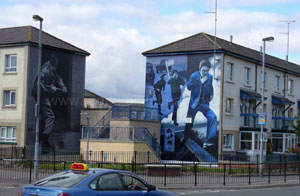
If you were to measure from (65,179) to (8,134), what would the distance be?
28881 millimetres

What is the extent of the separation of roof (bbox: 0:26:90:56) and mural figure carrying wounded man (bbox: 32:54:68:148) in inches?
53.1

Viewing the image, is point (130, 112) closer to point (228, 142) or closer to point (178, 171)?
point (228, 142)

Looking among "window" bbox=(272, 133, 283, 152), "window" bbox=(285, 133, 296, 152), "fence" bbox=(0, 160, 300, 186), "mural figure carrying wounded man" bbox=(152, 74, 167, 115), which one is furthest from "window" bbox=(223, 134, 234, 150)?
"window" bbox=(285, 133, 296, 152)

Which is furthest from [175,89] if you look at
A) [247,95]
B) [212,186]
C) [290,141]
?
[212,186]

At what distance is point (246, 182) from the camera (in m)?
26.8

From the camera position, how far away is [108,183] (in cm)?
1137

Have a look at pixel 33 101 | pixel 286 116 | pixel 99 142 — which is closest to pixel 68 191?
pixel 99 142

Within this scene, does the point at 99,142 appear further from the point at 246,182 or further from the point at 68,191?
the point at 68,191

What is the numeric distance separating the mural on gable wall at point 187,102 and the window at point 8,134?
1186cm

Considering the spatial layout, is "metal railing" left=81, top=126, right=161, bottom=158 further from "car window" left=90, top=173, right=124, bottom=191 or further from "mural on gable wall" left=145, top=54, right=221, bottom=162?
"car window" left=90, top=173, right=124, bottom=191

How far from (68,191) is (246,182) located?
1807 cm

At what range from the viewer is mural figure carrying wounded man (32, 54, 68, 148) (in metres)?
39.2

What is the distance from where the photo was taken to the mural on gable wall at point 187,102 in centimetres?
3947

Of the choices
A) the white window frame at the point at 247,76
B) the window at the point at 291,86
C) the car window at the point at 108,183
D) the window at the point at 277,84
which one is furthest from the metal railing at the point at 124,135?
the car window at the point at 108,183
